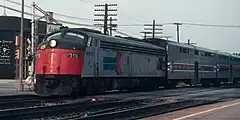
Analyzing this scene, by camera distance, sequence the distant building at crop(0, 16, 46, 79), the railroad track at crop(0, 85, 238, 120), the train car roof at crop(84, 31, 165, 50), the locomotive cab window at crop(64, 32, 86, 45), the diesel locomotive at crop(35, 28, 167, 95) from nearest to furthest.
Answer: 1. the railroad track at crop(0, 85, 238, 120)
2. the diesel locomotive at crop(35, 28, 167, 95)
3. the locomotive cab window at crop(64, 32, 86, 45)
4. the train car roof at crop(84, 31, 165, 50)
5. the distant building at crop(0, 16, 46, 79)

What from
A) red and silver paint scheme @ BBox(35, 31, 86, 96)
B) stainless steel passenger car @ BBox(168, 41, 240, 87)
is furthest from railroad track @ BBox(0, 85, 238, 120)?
stainless steel passenger car @ BBox(168, 41, 240, 87)

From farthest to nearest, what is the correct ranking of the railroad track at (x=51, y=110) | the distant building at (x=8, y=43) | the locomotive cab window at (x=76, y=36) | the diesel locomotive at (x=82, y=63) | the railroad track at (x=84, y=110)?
the distant building at (x=8, y=43), the locomotive cab window at (x=76, y=36), the diesel locomotive at (x=82, y=63), the railroad track at (x=84, y=110), the railroad track at (x=51, y=110)

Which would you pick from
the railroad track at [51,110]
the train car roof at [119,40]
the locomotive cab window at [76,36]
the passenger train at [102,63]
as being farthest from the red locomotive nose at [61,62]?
the railroad track at [51,110]

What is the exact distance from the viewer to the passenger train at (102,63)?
68.8ft

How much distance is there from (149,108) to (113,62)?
9.19m

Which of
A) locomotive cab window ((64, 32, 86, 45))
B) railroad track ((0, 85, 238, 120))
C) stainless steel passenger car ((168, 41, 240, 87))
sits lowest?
railroad track ((0, 85, 238, 120))

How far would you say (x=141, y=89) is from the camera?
29.9 meters

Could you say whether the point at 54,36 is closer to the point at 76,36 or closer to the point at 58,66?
the point at 76,36

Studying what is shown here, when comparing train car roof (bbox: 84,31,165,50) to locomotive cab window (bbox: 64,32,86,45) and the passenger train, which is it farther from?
locomotive cab window (bbox: 64,32,86,45)

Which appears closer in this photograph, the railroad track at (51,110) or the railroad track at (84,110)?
the railroad track at (51,110)

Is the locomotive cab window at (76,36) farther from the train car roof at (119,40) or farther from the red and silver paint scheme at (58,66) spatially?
the train car roof at (119,40)

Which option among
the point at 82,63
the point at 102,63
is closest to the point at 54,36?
the point at 82,63

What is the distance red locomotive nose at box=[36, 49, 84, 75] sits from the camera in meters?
21.0

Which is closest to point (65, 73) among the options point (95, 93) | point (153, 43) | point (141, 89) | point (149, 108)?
point (95, 93)
